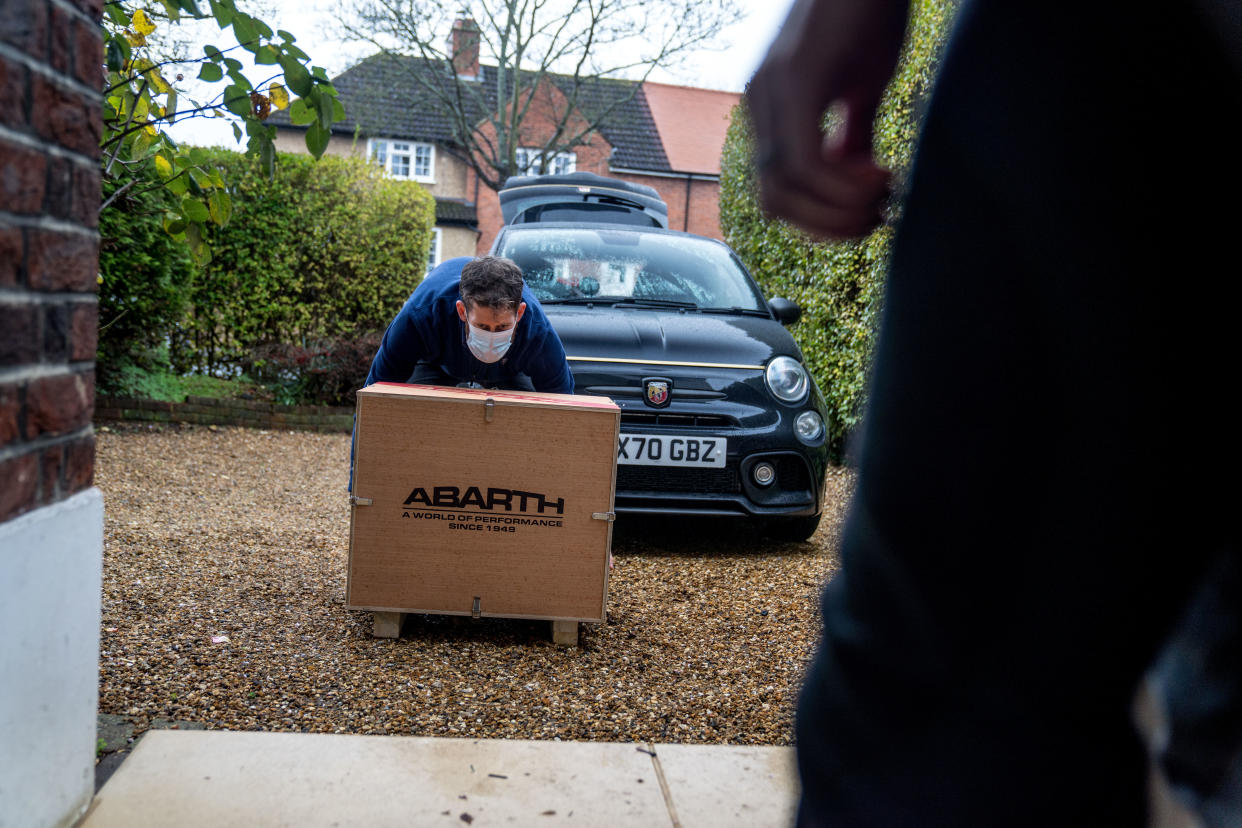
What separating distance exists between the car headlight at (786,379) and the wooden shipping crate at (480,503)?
1650 mm

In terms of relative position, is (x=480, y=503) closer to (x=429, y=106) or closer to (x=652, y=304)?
(x=652, y=304)

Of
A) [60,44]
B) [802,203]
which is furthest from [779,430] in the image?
[802,203]

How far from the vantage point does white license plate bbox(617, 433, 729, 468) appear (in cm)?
442

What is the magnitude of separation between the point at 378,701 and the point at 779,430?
244cm

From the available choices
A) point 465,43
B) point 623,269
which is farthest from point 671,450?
point 465,43

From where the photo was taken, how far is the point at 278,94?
2.69 m

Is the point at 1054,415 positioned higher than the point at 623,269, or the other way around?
the point at 623,269

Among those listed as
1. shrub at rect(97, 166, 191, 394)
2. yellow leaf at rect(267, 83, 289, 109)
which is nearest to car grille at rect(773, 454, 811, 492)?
yellow leaf at rect(267, 83, 289, 109)

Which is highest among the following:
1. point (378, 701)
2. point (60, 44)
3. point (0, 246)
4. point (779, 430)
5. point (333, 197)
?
point (333, 197)

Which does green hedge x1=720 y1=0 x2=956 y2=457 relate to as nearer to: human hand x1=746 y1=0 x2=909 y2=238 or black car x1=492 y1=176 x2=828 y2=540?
black car x1=492 y1=176 x2=828 y2=540

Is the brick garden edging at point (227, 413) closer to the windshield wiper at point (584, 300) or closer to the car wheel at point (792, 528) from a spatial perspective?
the windshield wiper at point (584, 300)

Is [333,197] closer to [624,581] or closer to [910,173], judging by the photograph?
[624,581]

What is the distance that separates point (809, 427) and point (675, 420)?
0.65 meters

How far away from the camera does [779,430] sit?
4551mm
